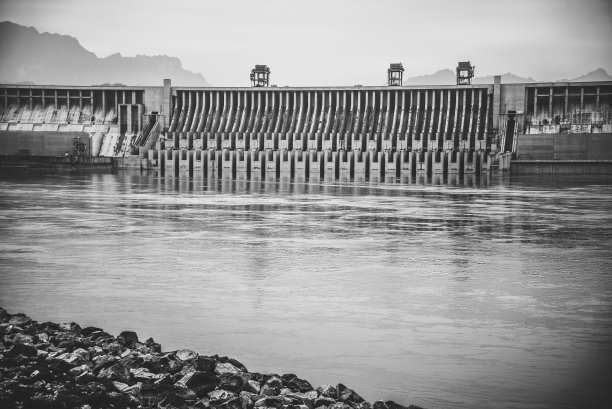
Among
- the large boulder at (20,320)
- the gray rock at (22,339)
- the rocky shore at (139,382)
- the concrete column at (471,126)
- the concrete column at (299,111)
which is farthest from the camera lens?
the concrete column at (299,111)

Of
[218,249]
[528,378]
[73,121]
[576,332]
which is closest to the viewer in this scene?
[528,378]

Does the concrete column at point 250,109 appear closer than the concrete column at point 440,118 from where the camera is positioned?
No

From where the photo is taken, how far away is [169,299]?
875cm

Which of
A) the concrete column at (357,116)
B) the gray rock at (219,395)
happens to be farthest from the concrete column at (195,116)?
the gray rock at (219,395)

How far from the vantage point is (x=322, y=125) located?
51.3 meters

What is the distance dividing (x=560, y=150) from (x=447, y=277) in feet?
122

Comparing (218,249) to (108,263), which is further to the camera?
(218,249)

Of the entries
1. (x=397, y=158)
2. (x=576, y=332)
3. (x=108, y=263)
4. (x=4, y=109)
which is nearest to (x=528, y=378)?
(x=576, y=332)

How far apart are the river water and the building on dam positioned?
27.6m

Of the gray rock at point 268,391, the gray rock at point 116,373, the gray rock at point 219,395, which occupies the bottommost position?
the gray rock at point 219,395

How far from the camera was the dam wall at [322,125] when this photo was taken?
45.7 meters

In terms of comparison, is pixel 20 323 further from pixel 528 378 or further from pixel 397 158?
pixel 397 158

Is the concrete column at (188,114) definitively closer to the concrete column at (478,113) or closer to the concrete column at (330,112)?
the concrete column at (330,112)

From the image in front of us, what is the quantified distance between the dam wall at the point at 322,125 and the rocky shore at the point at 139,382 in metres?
39.4
